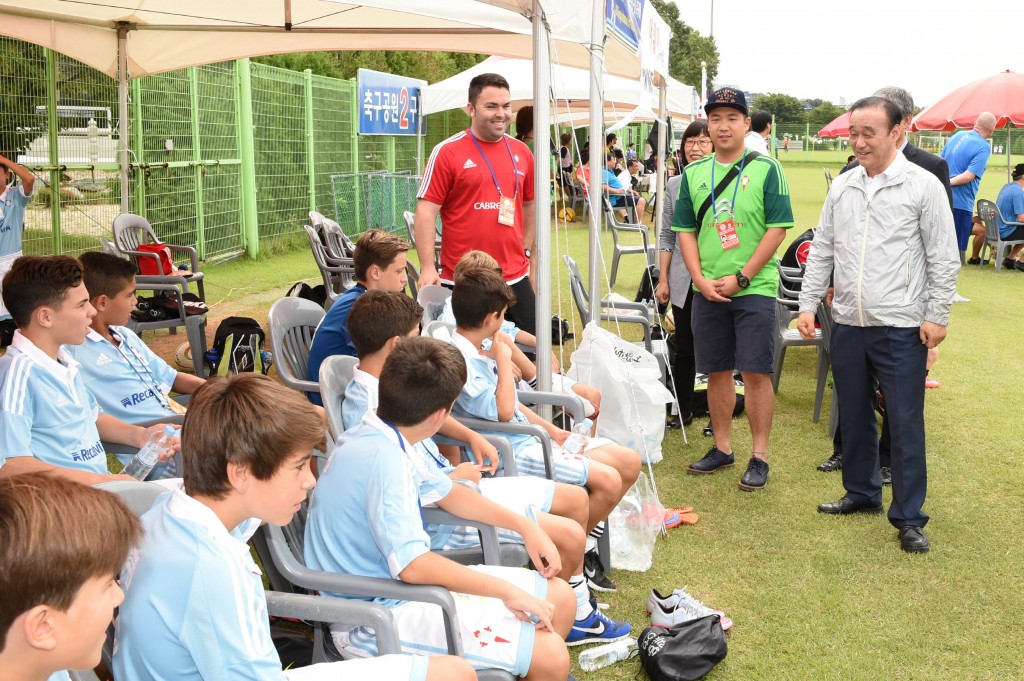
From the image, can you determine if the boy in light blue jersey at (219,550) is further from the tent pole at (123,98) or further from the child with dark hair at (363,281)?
the tent pole at (123,98)

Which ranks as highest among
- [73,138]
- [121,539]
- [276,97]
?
[276,97]

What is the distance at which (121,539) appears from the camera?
1321mm

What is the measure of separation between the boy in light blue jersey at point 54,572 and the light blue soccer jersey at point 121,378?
7.39 feet

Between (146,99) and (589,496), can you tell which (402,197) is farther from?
(589,496)

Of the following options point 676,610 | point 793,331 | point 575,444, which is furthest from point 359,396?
point 793,331

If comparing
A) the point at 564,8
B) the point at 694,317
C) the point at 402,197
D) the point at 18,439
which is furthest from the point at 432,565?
the point at 402,197

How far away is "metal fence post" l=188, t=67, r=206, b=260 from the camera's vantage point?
10.8 meters

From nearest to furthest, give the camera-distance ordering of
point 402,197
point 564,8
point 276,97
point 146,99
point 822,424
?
point 564,8
point 822,424
point 146,99
point 276,97
point 402,197

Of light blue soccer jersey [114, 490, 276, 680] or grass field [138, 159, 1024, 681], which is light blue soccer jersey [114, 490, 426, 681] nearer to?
light blue soccer jersey [114, 490, 276, 680]

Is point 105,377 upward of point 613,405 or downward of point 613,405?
upward

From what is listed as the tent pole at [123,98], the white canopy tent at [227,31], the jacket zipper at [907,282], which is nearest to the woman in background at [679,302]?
the white canopy tent at [227,31]

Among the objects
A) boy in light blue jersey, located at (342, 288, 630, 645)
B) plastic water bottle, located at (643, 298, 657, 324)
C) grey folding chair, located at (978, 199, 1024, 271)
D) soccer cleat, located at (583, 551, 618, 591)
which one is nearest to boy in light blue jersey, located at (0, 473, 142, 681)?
boy in light blue jersey, located at (342, 288, 630, 645)

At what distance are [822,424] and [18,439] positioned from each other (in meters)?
4.62

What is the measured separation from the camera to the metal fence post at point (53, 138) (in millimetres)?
8109
